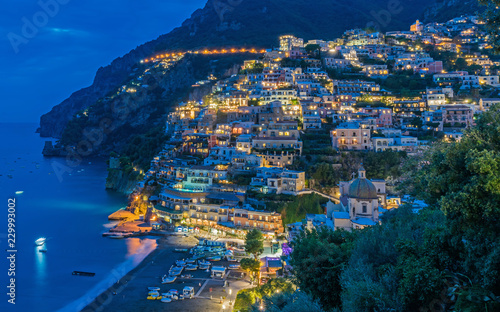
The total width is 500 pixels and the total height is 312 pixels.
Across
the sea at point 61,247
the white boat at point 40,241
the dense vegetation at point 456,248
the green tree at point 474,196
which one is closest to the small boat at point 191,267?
the sea at point 61,247

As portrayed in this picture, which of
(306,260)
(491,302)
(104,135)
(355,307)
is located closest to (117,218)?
(306,260)

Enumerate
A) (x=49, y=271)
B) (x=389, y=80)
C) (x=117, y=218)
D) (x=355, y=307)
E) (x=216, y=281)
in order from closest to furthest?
(x=355, y=307), (x=216, y=281), (x=49, y=271), (x=117, y=218), (x=389, y=80)

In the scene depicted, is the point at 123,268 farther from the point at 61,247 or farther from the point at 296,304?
the point at 296,304

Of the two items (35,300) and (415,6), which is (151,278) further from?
(415,6)

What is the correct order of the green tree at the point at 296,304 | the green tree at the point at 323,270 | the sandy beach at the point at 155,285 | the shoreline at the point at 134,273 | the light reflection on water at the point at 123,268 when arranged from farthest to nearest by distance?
the light reflection on water at the point at 123,268 < the shoreline at the point at 134,273 < the sandy beach at the point at 155,285 < the green tree at the point at 323,270 < the green tree at the point at 296,304

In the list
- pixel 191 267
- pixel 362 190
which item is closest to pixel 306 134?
pixel 362 190

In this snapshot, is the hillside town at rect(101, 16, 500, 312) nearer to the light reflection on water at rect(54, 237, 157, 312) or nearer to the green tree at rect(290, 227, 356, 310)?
the light reflection on water at rect(54, 237, 157, 312)

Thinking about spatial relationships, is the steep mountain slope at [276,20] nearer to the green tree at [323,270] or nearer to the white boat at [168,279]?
the white boat at [168,279]
